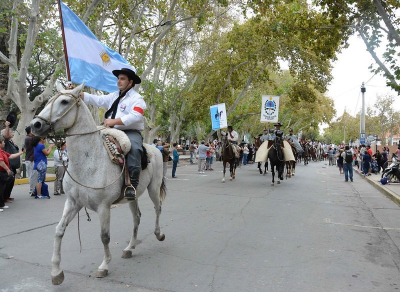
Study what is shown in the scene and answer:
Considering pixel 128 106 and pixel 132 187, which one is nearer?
pixel 132 187

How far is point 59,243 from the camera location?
400 cm

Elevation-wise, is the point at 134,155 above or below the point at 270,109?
below

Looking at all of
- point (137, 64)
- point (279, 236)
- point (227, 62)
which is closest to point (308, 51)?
point (227, 62)

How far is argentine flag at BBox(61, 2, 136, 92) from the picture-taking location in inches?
235

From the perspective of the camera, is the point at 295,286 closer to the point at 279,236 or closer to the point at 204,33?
the point at 279,236

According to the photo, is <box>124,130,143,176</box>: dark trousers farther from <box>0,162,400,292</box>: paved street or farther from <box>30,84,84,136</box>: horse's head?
<box>0,162,400,292</box>: paved street

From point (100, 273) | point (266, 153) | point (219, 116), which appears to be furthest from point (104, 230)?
point (219, 116)

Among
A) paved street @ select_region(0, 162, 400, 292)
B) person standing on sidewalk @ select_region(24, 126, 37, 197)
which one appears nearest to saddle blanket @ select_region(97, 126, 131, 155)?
paved street @ select_region(0, 162, 400, 292)

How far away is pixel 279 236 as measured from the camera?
6.30 m

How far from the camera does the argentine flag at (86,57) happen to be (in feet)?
19.6

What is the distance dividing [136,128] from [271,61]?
22.4 metres

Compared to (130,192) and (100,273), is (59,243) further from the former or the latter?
(130,192)

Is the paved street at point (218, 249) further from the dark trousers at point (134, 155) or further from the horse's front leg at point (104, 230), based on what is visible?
the dark trousers at point (134, 155)

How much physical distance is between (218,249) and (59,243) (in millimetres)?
2483
